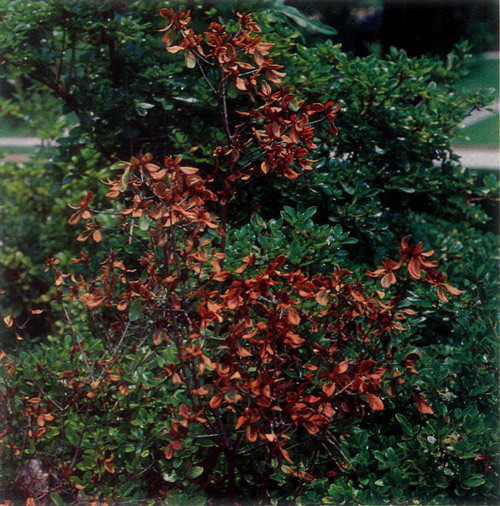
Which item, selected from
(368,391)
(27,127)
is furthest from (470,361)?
(27,127)

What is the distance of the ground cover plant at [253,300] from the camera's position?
83.0 inches

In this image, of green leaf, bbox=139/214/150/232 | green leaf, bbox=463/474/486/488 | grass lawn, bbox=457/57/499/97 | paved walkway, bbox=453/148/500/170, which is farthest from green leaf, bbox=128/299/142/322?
paved walkway, bbox=453/148/500/170

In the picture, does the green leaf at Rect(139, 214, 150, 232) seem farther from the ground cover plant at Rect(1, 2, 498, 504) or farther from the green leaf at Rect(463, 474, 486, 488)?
the green leaf at Rect(463, 474, 486, 488)

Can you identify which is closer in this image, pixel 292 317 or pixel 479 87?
pixel 292 317

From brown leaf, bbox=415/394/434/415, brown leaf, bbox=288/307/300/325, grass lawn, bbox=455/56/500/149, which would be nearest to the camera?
brown leaf, bbox=288/307/300/325

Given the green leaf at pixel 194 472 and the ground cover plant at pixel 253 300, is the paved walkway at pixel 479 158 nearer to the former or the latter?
the ground cover plant at pixel 253 300

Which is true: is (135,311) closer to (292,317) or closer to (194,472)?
(292,317)

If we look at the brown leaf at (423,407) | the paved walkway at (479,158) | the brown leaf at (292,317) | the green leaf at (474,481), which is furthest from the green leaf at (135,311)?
the paved walkway at (479,158)

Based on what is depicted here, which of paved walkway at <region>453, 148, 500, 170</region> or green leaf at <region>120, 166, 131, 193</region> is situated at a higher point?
green leaf at <region>120, 166, 131, 193</region>

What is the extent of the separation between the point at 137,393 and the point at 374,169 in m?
1.74

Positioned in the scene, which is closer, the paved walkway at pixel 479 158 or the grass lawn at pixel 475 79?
the grass lawn at pixel 475 79

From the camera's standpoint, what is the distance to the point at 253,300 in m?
2.05

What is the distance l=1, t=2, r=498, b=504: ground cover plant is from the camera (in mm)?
2109

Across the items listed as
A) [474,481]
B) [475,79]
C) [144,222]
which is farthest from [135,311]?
[475,79]
